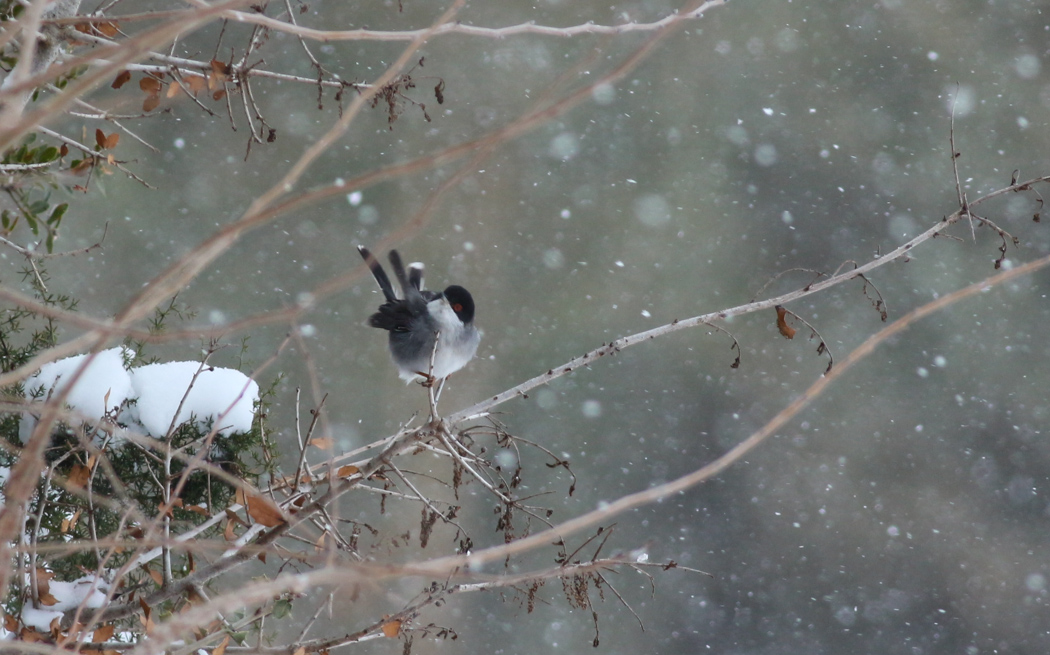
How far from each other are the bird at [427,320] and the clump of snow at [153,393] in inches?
17.5

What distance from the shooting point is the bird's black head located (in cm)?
224

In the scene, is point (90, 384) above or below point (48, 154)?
below

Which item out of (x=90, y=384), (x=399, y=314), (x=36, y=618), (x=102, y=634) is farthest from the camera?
(x=399, y=314)

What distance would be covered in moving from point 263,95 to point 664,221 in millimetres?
4058

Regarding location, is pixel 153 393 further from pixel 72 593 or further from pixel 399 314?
pixel 399 314

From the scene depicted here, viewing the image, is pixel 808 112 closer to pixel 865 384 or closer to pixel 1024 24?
pixel 1024 24

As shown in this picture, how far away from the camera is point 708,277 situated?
26.8 ft

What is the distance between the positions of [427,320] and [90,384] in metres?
0.81

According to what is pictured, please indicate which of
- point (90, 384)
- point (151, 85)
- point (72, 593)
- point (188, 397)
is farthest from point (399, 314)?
point (72, 593)

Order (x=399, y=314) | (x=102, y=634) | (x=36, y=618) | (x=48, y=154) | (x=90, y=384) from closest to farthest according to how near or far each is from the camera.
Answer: (x=102, y=634), (x=36, y=618), (x=48, y=154), (x=90, y=384), (x=399, y=314)

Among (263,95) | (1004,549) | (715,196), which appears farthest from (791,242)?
(263,95)

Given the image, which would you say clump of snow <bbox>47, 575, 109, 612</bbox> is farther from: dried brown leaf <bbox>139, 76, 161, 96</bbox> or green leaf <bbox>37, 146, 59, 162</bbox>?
dried brown leaf <bbox>139, 76, 161, 96</bbox>

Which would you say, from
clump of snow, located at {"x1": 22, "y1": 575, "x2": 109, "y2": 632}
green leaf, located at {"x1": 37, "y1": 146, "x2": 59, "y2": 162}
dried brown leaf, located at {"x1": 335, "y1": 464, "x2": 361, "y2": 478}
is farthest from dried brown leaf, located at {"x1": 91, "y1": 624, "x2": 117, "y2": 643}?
green leaf, located at {"x1": 37, "y1": 146, "x2": 59, "y2": 162}

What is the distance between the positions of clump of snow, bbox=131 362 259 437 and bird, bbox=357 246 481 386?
423 millimetres
